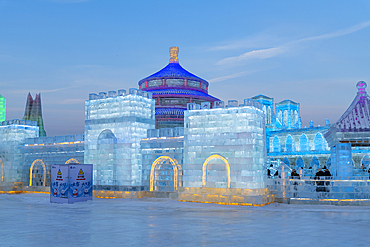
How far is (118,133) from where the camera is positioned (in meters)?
26.2

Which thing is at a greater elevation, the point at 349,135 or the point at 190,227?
the point at 349,135

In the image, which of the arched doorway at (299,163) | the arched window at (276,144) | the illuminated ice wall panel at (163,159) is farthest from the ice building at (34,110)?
the illuminated ice wall panel at (163,159)

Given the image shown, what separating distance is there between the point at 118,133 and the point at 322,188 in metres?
13.7

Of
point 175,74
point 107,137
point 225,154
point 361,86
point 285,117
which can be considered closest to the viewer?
point 225,154

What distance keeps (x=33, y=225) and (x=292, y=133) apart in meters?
51.0

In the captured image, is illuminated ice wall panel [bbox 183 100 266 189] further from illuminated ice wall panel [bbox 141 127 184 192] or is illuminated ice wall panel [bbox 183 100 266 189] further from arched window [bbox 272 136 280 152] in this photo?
arched window [bbox 272 136 280 152]

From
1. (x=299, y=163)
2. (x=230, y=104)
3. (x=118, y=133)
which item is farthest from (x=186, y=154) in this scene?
(x=299, y=163)

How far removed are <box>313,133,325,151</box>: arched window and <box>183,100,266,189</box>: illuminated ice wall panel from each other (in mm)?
36814

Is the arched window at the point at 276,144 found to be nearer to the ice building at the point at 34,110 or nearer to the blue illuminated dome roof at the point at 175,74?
the blue illuminated dome roof at the point at 175,74

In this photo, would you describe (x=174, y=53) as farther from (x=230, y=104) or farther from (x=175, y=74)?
(x=230, y=104)

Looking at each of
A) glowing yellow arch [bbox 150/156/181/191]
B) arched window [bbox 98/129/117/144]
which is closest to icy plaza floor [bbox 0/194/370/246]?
glowing yellow arch [bbox 150/156/181/191]

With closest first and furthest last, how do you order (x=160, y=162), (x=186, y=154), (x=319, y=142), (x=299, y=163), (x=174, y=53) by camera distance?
(x=186, y=154), (x=160, y=162), (x=174, y=53), (x=299, y=163), (x=319, y=142)

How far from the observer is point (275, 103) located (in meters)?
79.8

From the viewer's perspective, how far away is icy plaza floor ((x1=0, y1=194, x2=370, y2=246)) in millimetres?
10695
